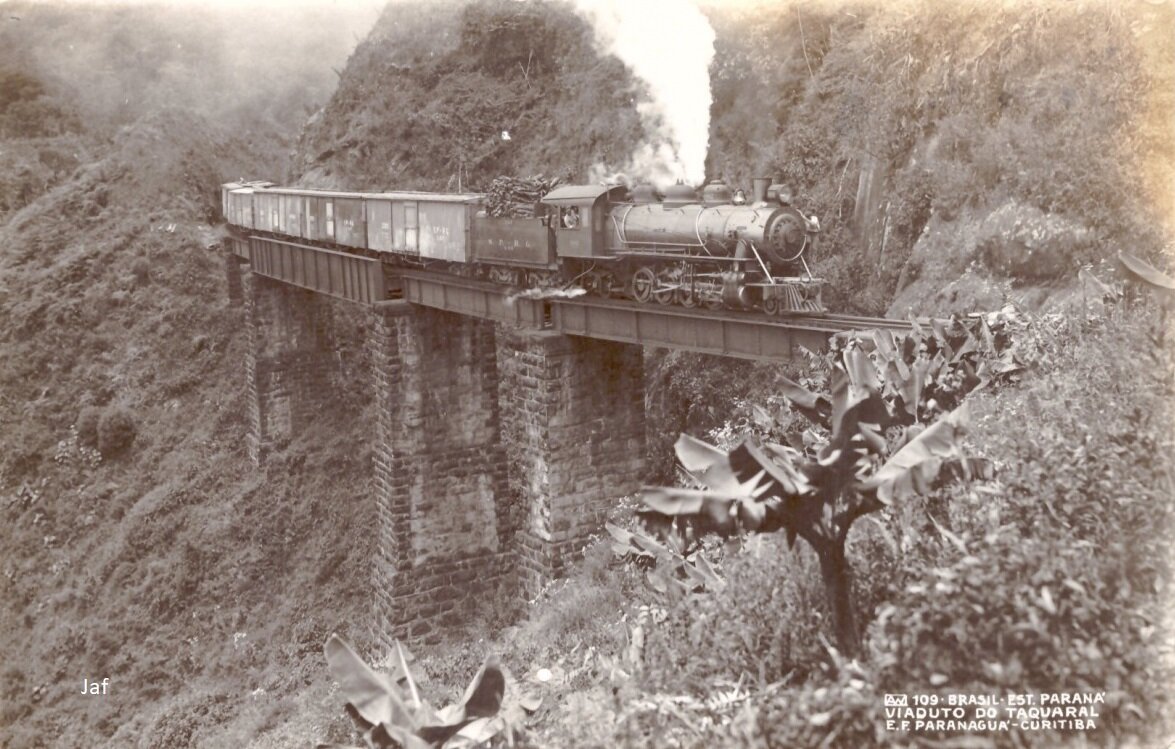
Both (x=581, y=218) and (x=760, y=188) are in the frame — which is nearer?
(x=760, y=188)

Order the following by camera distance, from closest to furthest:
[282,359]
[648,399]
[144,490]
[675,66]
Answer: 1. [675,66]
2. [648,399]
3. [282,359]
4. [144,490]

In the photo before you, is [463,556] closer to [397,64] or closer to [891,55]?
[891,55]

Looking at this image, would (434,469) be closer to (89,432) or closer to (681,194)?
(681,194)

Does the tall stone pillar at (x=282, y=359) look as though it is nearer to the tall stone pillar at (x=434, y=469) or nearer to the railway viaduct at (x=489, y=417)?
the railway viaduct at (x=489, y=417)

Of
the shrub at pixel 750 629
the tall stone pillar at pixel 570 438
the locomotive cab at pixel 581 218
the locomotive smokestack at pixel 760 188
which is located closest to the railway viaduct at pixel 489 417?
the tall stone pillar at pixel 570 438

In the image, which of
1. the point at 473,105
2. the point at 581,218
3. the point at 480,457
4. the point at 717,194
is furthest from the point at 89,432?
the point at 717,194

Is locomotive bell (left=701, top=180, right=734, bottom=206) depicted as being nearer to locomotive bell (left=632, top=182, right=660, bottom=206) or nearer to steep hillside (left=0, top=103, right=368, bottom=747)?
locomotive bell (left=632, top=182, right=660, bottom=206)
